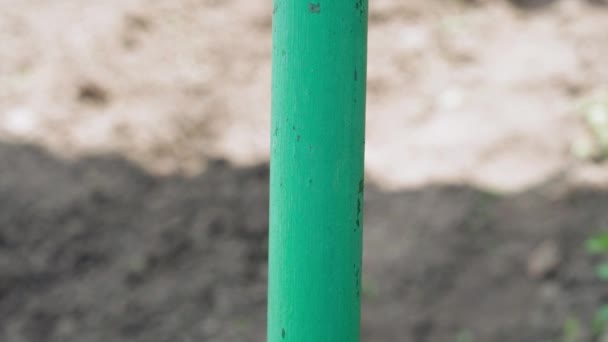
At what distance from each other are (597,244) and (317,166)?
176cm

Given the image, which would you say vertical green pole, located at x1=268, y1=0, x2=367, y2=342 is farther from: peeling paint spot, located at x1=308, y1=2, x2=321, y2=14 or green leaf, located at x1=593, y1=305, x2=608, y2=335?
green leaf, located at x1=593, y1=305, x2=608, y2=335

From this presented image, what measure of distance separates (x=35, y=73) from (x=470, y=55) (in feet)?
6.12

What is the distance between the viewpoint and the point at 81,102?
3910 millimetres

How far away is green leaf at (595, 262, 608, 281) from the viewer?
277cm

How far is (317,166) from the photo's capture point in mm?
1258

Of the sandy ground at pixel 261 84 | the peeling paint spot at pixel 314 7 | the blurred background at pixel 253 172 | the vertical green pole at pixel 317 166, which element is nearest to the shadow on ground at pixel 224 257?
the blurred background at pixel 253 172

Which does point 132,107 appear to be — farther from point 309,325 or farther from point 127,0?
point 309,325

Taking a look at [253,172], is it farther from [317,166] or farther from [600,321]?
[317,166]

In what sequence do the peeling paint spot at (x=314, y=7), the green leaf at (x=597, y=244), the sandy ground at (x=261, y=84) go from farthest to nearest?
the sandy ground at (x=261, y=84)
the green leaf at (x=597, y=244)
the peeling paint spot at (x=314, y=7)

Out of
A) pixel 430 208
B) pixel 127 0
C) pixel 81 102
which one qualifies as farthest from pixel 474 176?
pixel 127 0

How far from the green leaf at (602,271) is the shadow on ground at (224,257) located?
28mm

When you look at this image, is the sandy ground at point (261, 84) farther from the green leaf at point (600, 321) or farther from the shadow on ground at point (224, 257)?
the green leaf at point (600, 321)

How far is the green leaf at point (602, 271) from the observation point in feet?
9.09

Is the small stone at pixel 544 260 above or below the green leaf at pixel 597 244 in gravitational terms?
below
